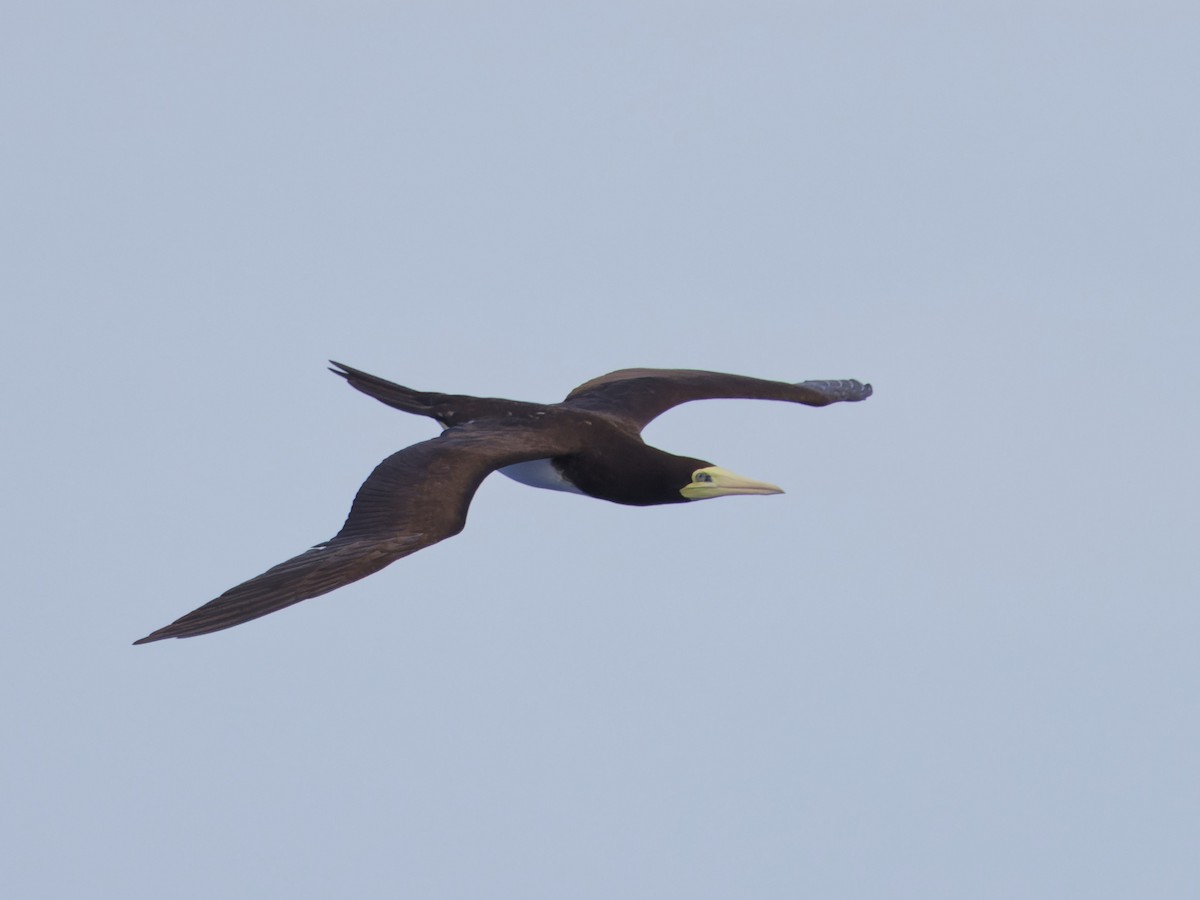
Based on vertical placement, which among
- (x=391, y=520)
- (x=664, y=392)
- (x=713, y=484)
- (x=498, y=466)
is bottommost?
(x=391, y=520)

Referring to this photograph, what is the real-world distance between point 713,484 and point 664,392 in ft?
7.31

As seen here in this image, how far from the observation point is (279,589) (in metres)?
11.4

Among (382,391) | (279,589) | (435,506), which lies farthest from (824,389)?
(279,589)

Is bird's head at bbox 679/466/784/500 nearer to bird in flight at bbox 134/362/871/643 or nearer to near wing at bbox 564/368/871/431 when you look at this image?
bird in flight at bbox 134/362/871/643

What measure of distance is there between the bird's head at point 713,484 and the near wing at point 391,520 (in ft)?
3.66

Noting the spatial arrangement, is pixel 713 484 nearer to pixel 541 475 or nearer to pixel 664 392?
pixel 541 475

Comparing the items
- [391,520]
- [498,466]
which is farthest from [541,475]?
[391,520]

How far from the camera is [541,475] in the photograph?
14.8m

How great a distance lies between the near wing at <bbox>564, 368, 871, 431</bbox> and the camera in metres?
15.9

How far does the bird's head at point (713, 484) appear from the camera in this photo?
14.2m

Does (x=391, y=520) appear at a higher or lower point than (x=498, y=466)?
lower

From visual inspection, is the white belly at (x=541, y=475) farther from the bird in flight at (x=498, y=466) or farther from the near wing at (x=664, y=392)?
the near wing at (x=664, y=392)

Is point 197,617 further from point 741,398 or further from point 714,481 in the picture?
point 741,398

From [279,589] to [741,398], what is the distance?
637 centimetres
